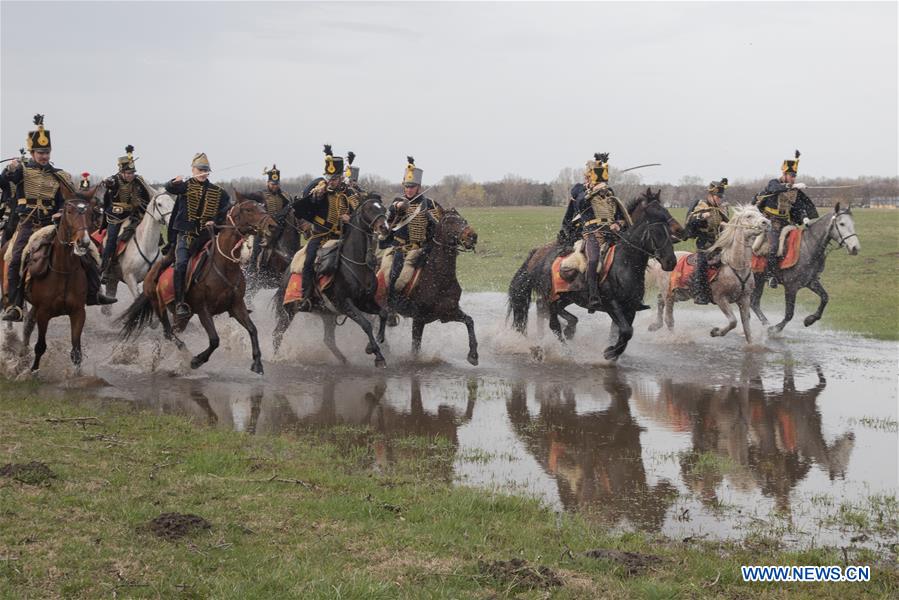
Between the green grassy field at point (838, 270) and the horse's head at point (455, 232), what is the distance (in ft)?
29.3

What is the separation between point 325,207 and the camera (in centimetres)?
1461

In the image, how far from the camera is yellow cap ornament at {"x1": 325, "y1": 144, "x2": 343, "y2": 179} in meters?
14.4

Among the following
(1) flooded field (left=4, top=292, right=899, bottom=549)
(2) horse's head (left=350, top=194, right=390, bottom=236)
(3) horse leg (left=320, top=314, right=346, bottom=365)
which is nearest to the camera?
(1) flooded field (left=4, top=292, right=899, bottom=549)

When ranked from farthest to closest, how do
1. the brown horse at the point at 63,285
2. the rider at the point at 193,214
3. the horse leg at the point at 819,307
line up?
the horse leg at the point at 819,307
the rider at the point at 193,214
the brown horse at the point at 63,285

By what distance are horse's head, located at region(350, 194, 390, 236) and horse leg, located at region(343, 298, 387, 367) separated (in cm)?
113

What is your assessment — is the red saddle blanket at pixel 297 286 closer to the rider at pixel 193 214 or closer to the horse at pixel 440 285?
the horse at pixel 440 285

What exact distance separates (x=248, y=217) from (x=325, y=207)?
2.05 metres

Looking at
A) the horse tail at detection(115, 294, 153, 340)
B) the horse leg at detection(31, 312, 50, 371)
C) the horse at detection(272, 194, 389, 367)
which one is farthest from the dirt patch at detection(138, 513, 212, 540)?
the horse tail at detection(115, 294, 153, 340)

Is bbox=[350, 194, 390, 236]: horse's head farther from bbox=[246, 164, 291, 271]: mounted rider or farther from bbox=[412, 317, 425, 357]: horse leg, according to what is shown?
bbox=[246, 164, 291, 271]: mounted rider

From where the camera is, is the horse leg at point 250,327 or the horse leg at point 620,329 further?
the horse leg at point 620,329

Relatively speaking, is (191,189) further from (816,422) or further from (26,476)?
(816,422)

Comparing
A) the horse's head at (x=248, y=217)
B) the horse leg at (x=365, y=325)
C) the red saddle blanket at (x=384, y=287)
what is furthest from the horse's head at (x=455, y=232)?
the horse's head at (x=248, y=217)

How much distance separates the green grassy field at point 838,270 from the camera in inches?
830

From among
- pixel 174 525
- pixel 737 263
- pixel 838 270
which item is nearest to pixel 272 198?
pixel 737 263
